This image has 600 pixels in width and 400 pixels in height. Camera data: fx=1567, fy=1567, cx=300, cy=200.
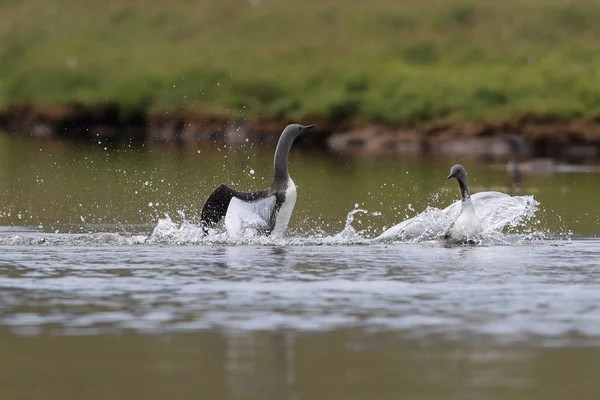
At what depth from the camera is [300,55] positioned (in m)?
90.0

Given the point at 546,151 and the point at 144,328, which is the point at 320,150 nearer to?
the point at 546,151

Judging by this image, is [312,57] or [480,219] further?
[312,57]

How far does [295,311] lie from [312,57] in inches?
2921

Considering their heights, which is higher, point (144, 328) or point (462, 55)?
point (462, 55)

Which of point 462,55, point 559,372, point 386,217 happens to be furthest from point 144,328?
point 462,55

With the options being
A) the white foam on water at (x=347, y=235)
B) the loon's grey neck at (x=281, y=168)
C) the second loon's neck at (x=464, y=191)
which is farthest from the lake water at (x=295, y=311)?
the loon's grey neck at (x=281, y=168)

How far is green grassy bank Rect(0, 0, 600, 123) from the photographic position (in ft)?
236

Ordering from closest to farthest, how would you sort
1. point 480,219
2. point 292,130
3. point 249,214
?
1. point 249,214
2. point 480,219
3. point 292,130

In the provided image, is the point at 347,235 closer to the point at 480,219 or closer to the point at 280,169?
the point at 280,169

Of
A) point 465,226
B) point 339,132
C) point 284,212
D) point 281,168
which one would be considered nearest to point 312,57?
point 339,132

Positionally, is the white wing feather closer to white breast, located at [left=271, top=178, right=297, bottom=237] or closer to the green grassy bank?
white breast, located at [left=271, top=178, right=297, bottom=237]

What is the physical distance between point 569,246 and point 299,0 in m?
84.3

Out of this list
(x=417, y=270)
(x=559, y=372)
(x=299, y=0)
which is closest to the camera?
(x=559, y=372)

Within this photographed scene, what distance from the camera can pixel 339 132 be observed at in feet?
227
